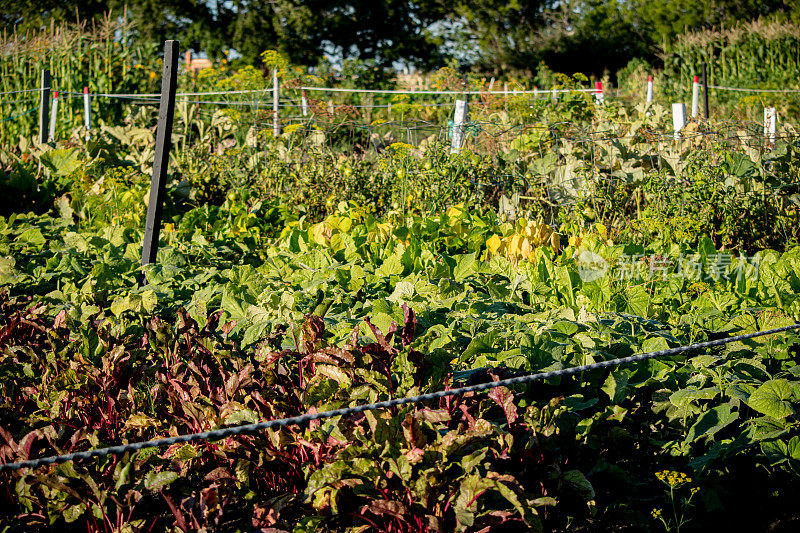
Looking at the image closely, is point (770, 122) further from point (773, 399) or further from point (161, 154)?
point (161, 154)

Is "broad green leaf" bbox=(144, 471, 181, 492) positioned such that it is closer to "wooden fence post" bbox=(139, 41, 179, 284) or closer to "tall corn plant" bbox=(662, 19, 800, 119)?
"wooden fence post" bbox=(139, 41, 179, 284)

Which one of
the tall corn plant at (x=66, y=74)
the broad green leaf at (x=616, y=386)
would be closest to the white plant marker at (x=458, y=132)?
the broad green leaf at (x=616, y=386)

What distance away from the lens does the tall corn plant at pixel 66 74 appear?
893 centimetres

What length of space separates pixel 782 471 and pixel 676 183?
Result: 3024 mm

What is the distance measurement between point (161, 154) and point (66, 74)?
6548 millimetres

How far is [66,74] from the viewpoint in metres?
9.15

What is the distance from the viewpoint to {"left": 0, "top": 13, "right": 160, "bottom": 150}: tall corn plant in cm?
893

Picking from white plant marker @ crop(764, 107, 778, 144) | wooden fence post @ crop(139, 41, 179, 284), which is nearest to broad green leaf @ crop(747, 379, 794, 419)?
wooden fence post @ crop(139, 41, 179, 284)

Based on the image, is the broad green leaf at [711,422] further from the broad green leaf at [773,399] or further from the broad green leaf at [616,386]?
the broad green leaf at [616,386]

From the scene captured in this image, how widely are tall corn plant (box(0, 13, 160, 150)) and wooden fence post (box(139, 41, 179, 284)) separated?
5.76 metres

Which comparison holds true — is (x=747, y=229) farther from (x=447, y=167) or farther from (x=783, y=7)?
(x=783, y=7)

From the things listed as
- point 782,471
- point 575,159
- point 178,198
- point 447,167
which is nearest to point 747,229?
point 575,159

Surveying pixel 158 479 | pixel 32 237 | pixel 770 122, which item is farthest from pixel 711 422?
pixel 770 122

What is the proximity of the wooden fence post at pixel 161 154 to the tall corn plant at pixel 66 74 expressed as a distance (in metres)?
5.76
